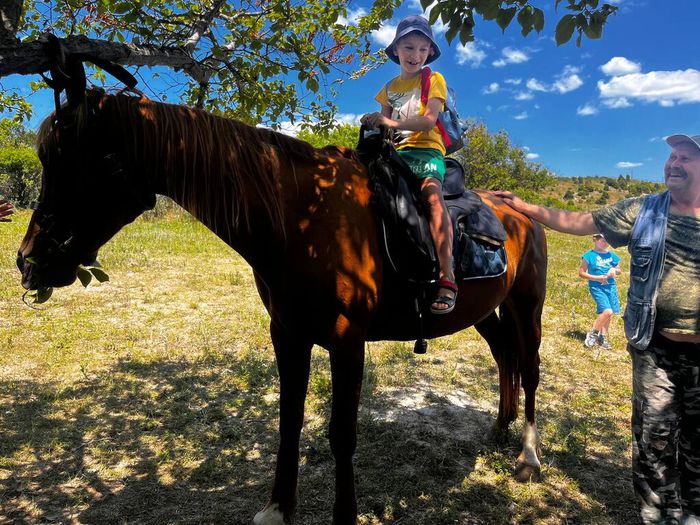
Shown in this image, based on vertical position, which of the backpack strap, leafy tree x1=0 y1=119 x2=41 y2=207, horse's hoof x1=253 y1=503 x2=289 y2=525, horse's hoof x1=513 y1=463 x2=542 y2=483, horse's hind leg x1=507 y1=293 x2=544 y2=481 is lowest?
horse's hoof x1=253 y1=503 x2=289 y2=525

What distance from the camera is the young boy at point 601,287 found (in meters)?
6.26

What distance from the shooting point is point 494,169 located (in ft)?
108

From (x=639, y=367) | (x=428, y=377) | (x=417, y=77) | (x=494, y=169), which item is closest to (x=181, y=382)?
(x=428, y=377)

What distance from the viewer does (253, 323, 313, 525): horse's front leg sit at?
260cm

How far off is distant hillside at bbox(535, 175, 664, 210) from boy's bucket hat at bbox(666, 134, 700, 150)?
58302mm

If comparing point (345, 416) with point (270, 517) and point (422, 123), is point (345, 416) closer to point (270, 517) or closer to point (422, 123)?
point (270, 517)

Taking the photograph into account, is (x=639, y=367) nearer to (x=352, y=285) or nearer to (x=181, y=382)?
(x=352, y=285)

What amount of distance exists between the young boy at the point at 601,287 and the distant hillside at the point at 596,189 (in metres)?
53.4

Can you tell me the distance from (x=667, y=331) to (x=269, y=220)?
81.9 inches

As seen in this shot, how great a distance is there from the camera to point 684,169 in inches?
84.7

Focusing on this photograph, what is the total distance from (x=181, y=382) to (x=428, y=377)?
277cm

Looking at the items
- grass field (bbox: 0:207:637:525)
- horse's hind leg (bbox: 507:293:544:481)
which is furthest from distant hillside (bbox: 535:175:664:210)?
horse's hind leg (bbox: 507:293:544:481)

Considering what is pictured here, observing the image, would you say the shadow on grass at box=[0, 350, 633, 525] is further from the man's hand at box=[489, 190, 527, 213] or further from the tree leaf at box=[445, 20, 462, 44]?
the tree leaf at box=[445, 20, 462, 44]

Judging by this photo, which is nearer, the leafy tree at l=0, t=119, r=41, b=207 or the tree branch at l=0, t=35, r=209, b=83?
the tree branch at l=0, t=35, r=209, b=83
